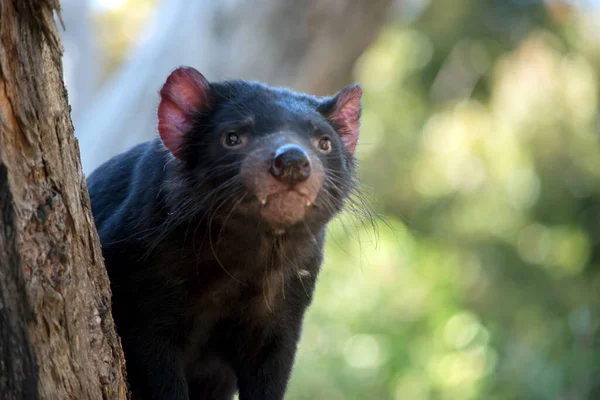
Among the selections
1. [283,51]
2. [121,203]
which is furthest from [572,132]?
[121,203]

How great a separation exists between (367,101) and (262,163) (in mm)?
9917

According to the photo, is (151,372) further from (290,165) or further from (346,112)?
(346,112)

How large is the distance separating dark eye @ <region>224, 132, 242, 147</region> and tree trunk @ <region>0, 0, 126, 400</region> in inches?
34.6

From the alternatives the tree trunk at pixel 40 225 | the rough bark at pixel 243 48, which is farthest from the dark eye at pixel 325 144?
the rough bark at pixel 243 48

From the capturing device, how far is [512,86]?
453 inches

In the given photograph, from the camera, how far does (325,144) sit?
3.97 metres

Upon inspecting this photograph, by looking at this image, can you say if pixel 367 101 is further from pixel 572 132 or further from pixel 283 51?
pixel 283 51

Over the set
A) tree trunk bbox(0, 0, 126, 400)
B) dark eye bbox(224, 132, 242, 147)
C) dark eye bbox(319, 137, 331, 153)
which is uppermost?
dark eye bbox(319, 137, 331, 153)

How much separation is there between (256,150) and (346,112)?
2.90 feet

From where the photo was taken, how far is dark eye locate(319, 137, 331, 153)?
12.9 ft

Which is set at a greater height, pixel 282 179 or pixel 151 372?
pixel 282 179

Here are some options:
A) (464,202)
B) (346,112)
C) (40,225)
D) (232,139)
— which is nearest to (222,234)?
(232,139)

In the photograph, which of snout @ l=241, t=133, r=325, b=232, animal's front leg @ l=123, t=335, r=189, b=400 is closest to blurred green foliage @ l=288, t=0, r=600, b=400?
animal's front leg @ l=123, t=335, r=189, b=400

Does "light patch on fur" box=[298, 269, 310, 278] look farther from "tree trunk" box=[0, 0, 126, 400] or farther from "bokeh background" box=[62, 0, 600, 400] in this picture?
"bokeh background" box=[62, 0, 600, 400]
